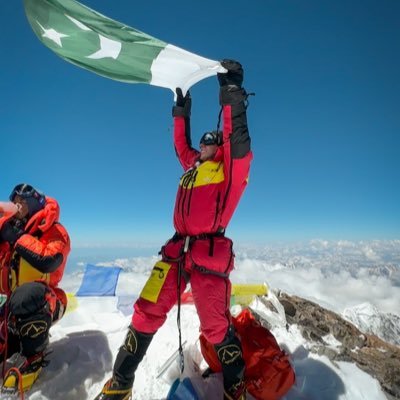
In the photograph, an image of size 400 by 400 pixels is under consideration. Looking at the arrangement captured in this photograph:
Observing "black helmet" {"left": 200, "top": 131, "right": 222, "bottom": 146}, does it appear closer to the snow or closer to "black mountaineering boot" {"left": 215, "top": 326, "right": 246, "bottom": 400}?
"black mountaineering boot" {"left": 215, "top": 326, "right": 246, "bottom": 400}

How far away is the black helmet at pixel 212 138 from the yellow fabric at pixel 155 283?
1658 millimetres

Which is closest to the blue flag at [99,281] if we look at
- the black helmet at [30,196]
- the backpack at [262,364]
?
the black helmet at [30,196]

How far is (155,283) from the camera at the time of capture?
117 inches

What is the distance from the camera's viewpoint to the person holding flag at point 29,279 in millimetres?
2971

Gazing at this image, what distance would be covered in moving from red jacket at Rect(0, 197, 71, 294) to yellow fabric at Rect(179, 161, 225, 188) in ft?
5.53

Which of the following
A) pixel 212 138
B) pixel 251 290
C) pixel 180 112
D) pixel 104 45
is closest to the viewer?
pixel 104 45

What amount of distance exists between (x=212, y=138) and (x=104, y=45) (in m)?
1.80

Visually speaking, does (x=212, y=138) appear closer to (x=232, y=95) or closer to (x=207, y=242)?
(x=232, y=95)

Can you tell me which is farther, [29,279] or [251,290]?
[251,290]

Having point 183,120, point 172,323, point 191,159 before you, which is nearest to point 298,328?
point 172,323

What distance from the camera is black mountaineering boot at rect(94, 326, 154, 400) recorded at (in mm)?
2635

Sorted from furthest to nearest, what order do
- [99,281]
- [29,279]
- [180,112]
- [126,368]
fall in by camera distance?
[99,281], [180,112], [29,279], [126,368]

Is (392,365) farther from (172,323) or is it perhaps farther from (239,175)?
(239,175)

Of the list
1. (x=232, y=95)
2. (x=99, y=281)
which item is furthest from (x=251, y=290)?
(x=232, y=95)
